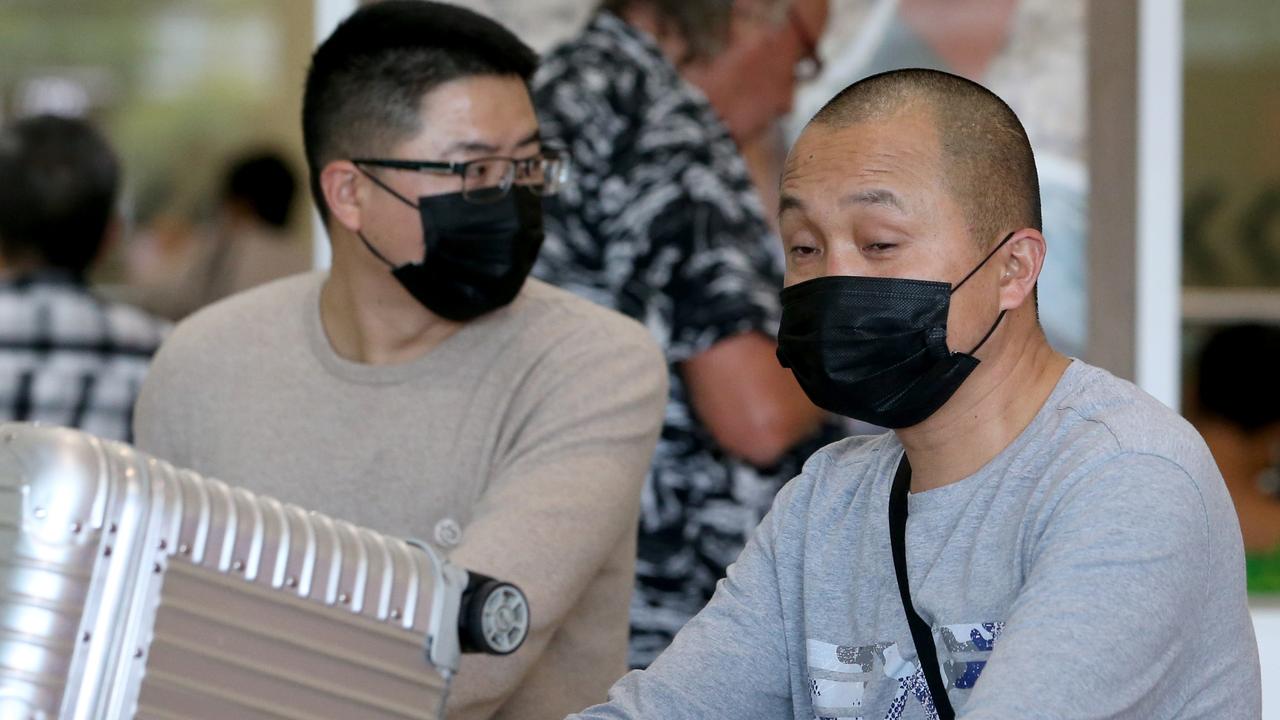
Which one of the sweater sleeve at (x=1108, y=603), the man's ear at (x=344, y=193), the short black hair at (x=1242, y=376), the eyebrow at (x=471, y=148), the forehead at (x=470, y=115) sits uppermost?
the short black hair at (x=1242, y=376)

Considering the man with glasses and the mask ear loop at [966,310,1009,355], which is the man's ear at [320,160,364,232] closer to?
the man with glasses

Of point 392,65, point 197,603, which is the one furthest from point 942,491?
point 392,65

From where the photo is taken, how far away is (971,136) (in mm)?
1789

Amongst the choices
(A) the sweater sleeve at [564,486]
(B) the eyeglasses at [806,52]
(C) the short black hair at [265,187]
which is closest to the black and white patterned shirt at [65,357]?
(A) the sweater sleeve at [564,486]

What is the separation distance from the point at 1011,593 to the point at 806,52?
2.12 meters

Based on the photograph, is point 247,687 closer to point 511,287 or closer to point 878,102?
A: point 878,102

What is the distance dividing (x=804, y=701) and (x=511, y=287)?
0.93 metres

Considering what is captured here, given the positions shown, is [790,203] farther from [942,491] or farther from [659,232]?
[659,232]

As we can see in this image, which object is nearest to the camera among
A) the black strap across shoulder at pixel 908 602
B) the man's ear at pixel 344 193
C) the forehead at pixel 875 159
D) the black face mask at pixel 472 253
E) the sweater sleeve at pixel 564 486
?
the black strap across shoulder at pixel 908 602

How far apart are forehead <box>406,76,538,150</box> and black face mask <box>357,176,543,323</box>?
9cm

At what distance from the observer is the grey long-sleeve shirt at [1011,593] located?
4.78 feet

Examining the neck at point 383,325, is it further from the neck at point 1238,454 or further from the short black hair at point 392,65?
the neck at point 1238,454

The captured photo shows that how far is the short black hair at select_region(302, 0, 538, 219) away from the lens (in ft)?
8.34

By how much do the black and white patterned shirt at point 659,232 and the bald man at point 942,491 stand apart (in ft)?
5.03
